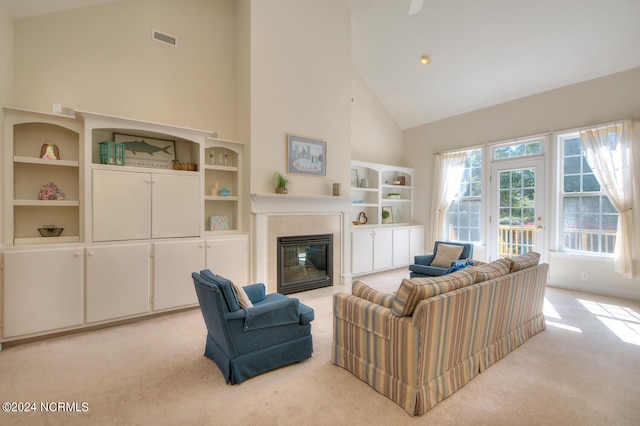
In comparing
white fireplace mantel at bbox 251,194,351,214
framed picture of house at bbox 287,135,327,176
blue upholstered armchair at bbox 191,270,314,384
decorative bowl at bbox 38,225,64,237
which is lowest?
blue upholstered armchair at bbox 191,270,314,384

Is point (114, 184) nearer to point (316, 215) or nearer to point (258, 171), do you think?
point (258, 171)

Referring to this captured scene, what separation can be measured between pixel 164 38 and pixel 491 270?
477 centimetres

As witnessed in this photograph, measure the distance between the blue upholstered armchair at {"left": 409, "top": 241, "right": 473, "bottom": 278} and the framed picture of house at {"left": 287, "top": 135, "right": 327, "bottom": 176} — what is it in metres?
2.13

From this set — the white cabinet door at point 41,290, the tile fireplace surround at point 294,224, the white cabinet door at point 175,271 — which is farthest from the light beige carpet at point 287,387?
the tile fireplace surround at point 294,224

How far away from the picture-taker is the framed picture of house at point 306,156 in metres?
4.48

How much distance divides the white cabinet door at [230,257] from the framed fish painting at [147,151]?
122 centimetres

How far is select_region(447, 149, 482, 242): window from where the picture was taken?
584 cm

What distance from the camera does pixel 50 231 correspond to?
321 centimetres

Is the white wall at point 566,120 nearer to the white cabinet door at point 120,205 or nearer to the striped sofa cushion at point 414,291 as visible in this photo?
the striped sofa cushion at point 414,291

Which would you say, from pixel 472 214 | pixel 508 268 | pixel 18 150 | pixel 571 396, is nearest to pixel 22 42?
pixel 18 150

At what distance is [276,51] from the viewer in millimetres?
4324

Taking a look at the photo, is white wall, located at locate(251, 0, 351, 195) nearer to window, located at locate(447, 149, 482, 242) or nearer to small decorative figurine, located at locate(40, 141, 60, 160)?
small decorative figurine, located at locate(40, 141, 60, 160)

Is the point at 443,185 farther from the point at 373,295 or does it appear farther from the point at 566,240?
the point at 373,295

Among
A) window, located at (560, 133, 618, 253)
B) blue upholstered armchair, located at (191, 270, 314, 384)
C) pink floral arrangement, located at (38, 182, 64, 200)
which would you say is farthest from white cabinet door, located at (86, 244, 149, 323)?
window, located at (560, 133, 618, 253)
